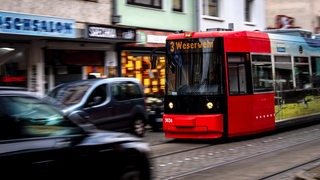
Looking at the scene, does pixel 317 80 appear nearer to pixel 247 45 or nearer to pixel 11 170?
pixel 247 45

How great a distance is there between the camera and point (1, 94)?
15.8 feet

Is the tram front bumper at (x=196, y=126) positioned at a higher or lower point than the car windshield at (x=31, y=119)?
lower

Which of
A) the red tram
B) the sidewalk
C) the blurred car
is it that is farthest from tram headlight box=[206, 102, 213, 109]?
the sidewalk

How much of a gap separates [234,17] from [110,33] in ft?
31.9

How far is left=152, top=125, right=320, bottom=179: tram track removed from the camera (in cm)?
926

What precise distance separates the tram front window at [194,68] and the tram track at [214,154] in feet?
4.66

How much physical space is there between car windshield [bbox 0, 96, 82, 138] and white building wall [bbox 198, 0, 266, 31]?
62.8ft

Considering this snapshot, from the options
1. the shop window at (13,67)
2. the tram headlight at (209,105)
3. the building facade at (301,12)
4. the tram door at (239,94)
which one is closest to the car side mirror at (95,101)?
the tram headlight at (209,105)

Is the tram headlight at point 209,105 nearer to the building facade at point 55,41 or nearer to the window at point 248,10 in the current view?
the building facade at point 55,41

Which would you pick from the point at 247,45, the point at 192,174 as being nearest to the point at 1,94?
the point at 192,174

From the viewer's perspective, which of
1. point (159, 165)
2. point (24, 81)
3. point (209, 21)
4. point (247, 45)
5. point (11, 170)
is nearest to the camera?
point (11, 170)

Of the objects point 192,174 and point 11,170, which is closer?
point 11,170

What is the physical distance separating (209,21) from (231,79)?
12.1m

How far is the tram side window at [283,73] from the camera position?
14.9m
